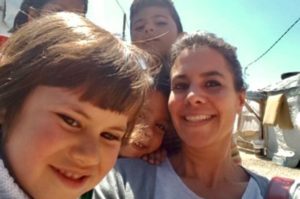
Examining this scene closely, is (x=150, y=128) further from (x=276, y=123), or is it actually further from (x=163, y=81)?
(x=276, y=123)

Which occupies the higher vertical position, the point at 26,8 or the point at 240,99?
the point at 26,8

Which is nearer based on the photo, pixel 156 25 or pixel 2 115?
pixel 2 115

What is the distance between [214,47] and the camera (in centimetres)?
194

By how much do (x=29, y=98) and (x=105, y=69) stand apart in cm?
24

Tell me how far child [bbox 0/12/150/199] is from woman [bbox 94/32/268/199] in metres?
0.45

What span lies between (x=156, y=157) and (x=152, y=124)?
166mm

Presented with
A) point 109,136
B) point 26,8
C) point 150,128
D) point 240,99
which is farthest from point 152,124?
point 26,8

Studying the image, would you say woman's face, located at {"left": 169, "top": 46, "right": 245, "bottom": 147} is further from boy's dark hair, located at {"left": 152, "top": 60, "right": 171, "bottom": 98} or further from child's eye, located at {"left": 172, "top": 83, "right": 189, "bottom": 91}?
boy's dark hair, located at {"left": 152, "top": 60, "right": 171, "bottom": 98}

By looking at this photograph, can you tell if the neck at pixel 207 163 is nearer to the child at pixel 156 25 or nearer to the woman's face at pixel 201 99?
the woman's face at pixel 201 99

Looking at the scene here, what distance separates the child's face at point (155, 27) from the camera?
2340mm

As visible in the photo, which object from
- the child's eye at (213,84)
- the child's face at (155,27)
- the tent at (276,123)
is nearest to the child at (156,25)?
the child's face at (155,27)

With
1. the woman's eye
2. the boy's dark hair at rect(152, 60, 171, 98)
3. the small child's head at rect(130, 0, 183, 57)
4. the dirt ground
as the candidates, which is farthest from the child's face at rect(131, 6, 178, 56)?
the dirt ground

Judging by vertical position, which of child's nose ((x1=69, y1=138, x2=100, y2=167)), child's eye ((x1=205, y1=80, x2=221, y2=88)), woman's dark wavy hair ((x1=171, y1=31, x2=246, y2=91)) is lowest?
child's nose ((x1=69, y1=138, x2=100, y2=167))

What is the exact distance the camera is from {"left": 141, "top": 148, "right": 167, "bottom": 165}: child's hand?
1773 mm
